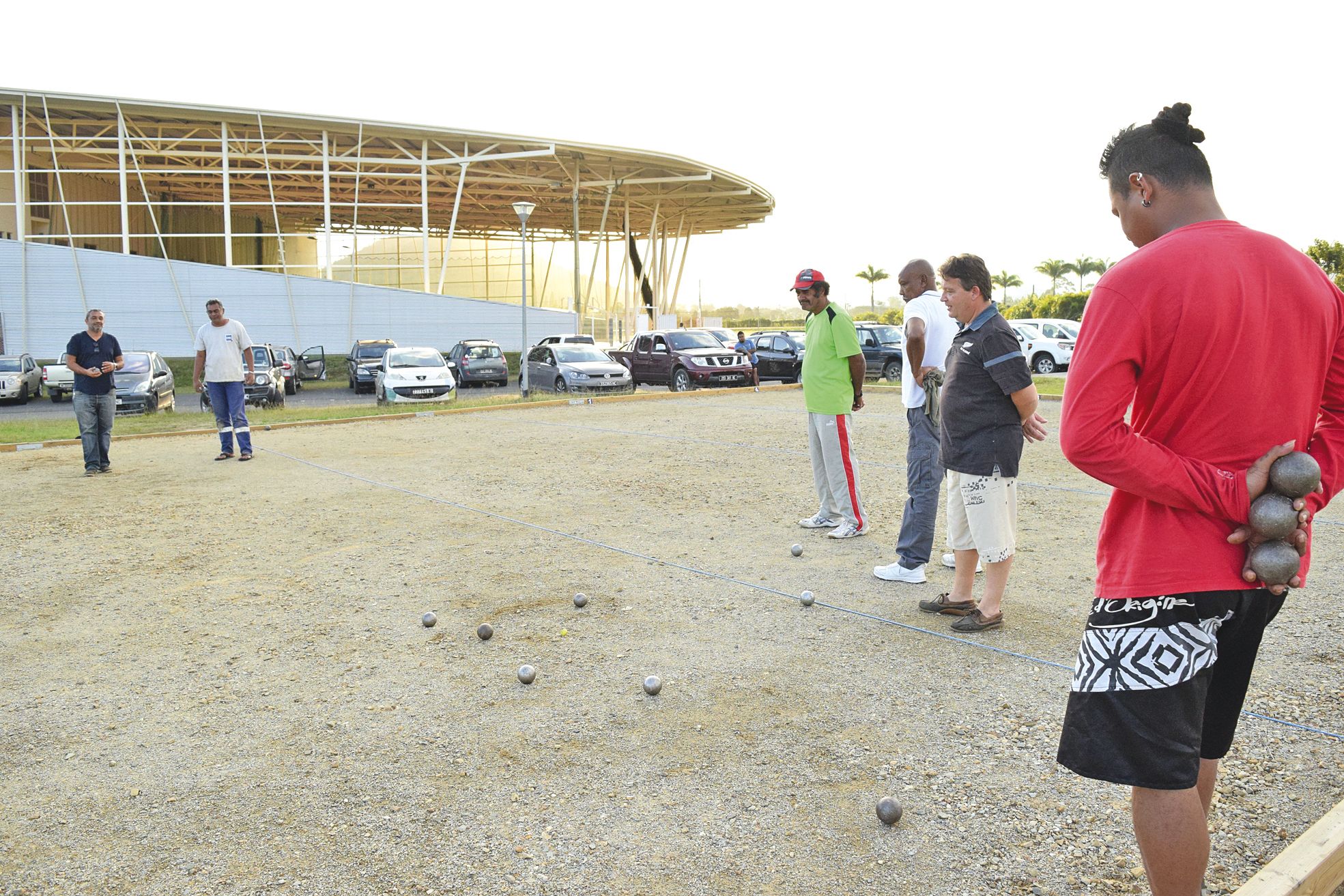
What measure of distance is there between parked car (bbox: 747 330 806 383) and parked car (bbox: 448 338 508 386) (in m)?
8.15

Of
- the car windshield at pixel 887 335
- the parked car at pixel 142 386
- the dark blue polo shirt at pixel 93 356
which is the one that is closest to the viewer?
the dark blue polo shirt at pixel 93 356

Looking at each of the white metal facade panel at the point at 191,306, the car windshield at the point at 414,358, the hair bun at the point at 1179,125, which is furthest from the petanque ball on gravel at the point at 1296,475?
the white metal facade panel at the point at 191,306

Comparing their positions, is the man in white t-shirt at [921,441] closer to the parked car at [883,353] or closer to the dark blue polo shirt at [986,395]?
the dark blue polo shirt at [986,395]

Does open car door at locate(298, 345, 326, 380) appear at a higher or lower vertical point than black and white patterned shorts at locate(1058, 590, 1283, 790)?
lower

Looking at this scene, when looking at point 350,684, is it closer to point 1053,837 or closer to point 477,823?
point 477,823

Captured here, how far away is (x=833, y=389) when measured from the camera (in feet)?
23.2

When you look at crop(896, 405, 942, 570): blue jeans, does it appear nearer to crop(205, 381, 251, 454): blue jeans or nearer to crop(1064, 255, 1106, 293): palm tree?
crop(205, 381, 251, 454): blue jeans

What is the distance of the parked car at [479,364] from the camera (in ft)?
99.2

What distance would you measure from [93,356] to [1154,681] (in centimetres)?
1156

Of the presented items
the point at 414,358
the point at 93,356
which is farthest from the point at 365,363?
the point at 93,356

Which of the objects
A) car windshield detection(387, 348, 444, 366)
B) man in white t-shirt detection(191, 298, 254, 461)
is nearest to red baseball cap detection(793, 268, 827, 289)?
man in white t-shirt detection(191, 298, 254, 461)

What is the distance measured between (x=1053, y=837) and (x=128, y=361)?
2373 cm

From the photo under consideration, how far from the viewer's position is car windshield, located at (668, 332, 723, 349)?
27594 mm

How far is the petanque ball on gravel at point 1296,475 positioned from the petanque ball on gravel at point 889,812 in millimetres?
1688
